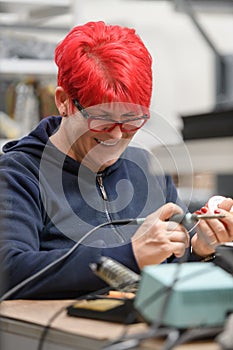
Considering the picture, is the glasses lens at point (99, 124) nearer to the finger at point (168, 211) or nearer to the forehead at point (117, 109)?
the forehead at point (117, 109)

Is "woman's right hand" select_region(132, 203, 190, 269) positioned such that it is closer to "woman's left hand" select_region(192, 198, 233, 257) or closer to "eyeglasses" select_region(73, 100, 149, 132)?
"woman's left hand" select_region(192, 198, 233, 257)

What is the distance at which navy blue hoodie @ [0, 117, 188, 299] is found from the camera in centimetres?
117

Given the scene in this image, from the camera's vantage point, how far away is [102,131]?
1.29 metres

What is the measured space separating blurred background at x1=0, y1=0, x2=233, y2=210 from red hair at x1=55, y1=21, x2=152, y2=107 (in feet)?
0.30

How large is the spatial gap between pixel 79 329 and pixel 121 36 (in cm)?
62

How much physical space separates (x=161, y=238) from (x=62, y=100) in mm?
414

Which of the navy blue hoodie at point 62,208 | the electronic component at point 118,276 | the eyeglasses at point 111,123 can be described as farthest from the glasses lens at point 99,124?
the electronic component at point 118,276

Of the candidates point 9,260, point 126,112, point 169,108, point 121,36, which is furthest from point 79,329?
point 169,108

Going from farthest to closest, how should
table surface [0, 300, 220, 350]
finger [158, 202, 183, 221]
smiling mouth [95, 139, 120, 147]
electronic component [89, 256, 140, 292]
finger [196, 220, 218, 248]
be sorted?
smiling mouth [95, 139, 120, 147]
finger [196, 220, 218, 248]
finger [158, 202, 183, 221]
electronic component [89, 256, 140, 292]
table surface [0, 300, 220, 350]

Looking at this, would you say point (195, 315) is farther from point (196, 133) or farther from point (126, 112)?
point (126, 112)

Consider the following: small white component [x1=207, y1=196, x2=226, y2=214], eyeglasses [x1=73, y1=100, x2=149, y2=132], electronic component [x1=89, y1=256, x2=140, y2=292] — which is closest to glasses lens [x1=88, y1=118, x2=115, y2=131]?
eyeglasses [x1=73, y1=100, x2=149, y2=132]

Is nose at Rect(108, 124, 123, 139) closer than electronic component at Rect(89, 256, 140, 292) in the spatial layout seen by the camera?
No

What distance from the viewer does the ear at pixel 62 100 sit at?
1358 millimetres

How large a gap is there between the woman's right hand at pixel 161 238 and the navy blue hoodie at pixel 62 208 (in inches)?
1.1
